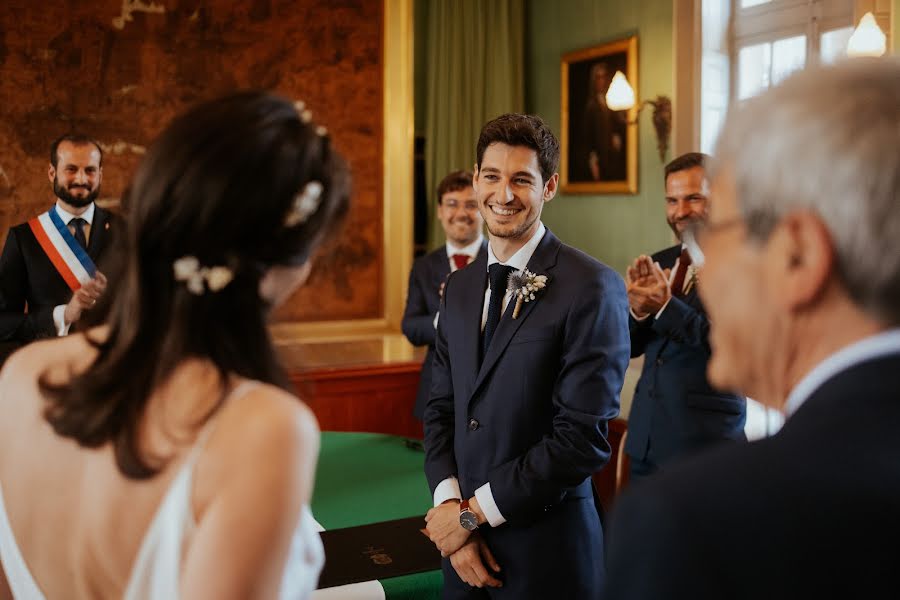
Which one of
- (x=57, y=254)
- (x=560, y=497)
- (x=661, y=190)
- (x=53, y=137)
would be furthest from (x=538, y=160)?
(x=53, y=137)

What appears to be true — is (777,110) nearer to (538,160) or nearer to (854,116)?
(854,116)

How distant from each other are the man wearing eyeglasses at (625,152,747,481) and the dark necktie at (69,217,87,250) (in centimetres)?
229

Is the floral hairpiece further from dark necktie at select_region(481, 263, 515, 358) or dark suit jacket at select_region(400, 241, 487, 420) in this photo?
dark suit jacket at select_region(400, 241, 487, 420)

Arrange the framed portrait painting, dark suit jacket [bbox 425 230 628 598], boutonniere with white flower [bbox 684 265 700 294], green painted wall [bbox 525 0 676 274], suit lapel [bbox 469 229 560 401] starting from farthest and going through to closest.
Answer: the framed portrait painting
green painted wall [bbox 525 0 676 274]
boutonniere with white flower [bbox 684 265 700 294]
suit lapel [bbox 469 229 560 401]
dark suit jacket [bbox 425 230 628 598]

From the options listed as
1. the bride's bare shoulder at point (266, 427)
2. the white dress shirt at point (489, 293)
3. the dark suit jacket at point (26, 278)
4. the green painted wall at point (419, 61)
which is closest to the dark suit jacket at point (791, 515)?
the bride's bare shoulder at point (266, 427)

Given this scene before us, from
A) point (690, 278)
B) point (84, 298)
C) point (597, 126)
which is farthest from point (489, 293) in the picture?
point (597, 126)

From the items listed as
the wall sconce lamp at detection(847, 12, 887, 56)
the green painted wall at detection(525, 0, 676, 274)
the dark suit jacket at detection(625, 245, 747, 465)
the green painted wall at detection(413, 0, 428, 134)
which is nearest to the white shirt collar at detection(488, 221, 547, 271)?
the dark suit jacket at detection(625, 245, 747, 465)

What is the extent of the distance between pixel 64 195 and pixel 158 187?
9.87 ft

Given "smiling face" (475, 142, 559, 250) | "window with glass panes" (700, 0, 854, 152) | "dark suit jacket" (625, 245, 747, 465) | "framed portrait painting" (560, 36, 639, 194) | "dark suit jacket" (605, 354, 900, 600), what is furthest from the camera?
"framed portrait painting" (560, 36, 639, 194)

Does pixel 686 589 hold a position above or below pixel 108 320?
below

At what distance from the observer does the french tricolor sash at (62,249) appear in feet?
12.0

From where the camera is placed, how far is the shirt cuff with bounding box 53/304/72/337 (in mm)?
3469

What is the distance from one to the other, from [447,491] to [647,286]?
1138 millimetres

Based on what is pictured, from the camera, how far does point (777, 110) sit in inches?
31.0
